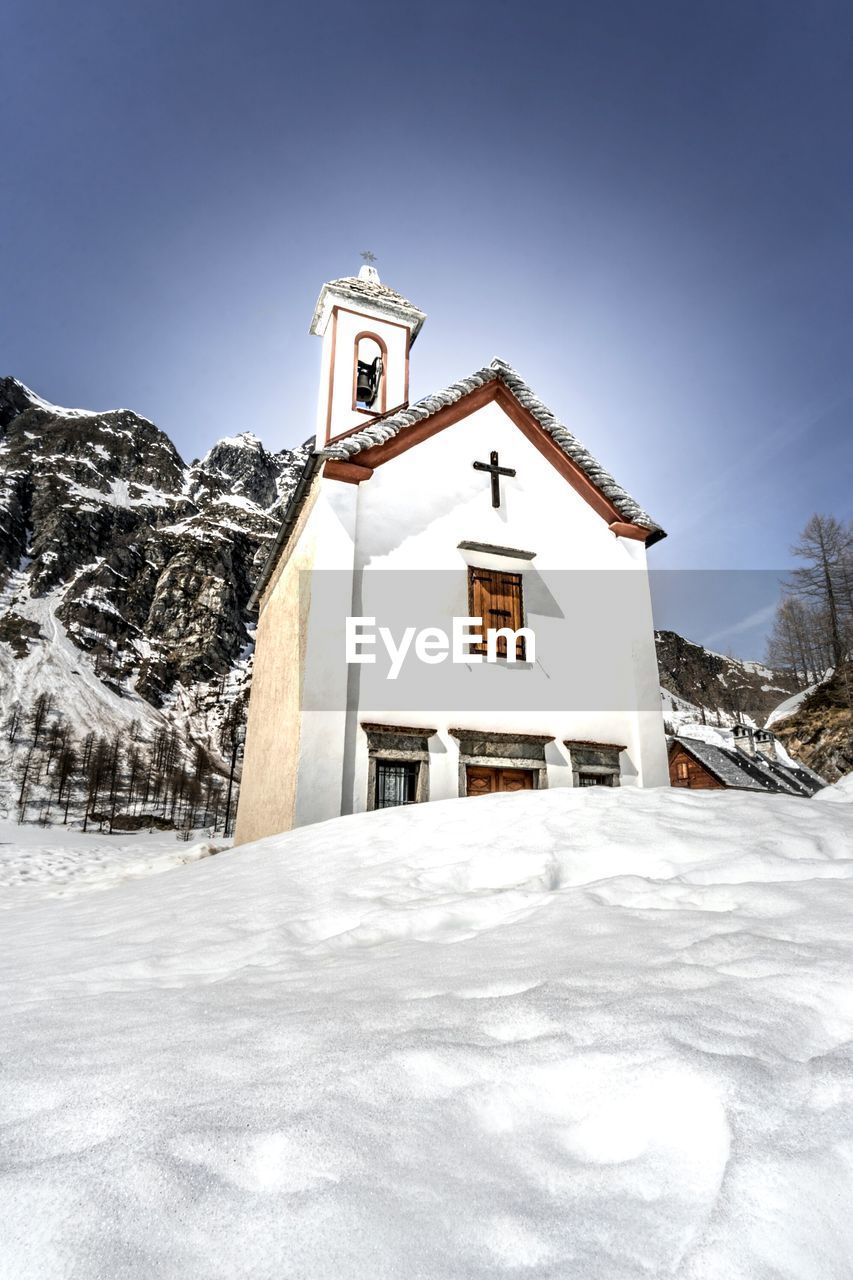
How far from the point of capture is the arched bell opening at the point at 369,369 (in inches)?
590

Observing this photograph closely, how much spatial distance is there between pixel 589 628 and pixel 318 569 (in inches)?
193

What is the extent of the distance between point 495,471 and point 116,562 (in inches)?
3755

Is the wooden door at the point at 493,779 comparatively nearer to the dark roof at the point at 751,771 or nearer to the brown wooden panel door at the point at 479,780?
the brown wooden panel door at the point at 479,780

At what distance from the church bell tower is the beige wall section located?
3.64m

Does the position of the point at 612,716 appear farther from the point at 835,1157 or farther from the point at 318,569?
the point at 835,1157

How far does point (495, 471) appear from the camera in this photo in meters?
11.6

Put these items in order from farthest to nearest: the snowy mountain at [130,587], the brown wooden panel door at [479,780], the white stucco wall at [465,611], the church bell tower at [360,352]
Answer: the snowy mountain at [130,587] → the church bell tower at [360,352] → the brown wooden panel door at [479,780] → the white stucco wall at [465,611]

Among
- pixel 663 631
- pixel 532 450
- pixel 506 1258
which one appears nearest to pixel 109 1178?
pixel 506 1258

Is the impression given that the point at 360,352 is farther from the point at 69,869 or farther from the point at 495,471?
the point at 69,869

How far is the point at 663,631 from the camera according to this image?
413ft

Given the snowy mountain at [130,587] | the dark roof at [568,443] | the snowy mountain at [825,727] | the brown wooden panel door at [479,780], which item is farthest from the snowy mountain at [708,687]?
the brown wooden panel door at [479,780]

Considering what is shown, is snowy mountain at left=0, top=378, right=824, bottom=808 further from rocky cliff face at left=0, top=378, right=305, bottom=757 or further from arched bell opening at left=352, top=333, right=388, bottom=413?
arched bell opening at left=352, top=333, right=388, bottom=413

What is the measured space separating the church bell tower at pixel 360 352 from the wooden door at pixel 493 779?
322 inches

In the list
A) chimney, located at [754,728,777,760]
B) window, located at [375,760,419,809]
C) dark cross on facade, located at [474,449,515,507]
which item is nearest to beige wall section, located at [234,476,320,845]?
window, located at [375,760,419,809]
